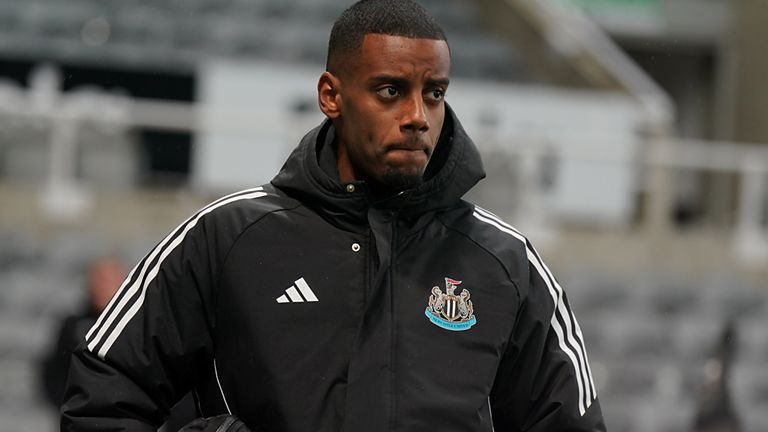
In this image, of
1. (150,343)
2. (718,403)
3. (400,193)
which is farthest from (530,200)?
(150,343)

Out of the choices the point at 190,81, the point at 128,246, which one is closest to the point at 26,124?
the point at 128,246

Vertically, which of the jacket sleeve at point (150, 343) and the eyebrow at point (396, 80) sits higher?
the eyebrow at point (396, 80)

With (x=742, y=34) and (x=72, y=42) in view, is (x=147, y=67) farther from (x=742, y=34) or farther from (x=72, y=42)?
(x=742, y=34)

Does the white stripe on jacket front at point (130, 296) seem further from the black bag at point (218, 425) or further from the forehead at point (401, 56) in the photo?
the forehead at point (401, 56)

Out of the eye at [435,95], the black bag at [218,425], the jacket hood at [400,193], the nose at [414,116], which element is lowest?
the black bag at [218,425]

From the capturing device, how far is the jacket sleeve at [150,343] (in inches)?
88.9

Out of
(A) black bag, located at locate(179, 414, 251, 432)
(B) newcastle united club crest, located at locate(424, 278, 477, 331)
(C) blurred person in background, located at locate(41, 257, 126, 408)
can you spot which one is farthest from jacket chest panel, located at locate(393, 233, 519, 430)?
(C) blurred person in background, located at locate(41, 257, 126, 408)

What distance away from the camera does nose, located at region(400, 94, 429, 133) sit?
7.43 ft

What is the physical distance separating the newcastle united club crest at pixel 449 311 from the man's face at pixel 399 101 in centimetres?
18

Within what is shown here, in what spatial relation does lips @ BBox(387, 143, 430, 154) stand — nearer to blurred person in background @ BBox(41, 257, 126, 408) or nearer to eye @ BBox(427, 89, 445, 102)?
eye @ BBox(427, 89, 445, 102)

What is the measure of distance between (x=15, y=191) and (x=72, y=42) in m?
3.67

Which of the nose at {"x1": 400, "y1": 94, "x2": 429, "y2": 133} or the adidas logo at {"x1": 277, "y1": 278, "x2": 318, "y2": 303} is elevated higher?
the nose at {"x1": 400, "y1": 94, "x2": 429, "y2": 133}

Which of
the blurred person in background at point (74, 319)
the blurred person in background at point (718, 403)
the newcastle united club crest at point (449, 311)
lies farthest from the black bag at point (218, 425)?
the blurred person in background at point (718, 403)

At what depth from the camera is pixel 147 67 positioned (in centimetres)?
1076
